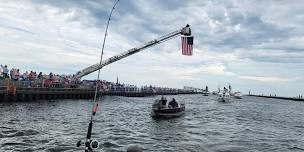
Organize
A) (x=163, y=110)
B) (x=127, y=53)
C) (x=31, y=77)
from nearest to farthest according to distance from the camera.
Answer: (x=163, y=110)
(x=31, y=77)
(x=127, y=53)

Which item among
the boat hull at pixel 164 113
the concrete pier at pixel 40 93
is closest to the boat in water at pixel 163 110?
the boat hull at pixel 164 113

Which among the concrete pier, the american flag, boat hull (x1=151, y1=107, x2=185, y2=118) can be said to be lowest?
boat hull (x1=151, y1=107, x2=185, y2=118)

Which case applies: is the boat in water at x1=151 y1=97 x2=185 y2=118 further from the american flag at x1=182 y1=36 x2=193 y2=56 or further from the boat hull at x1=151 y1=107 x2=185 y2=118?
the american flag at x1=182 y1=36 x2=193 y2=56

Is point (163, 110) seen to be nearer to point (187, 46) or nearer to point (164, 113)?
point (164, 113)

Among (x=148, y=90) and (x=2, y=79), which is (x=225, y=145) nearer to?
(x=2, y=79)

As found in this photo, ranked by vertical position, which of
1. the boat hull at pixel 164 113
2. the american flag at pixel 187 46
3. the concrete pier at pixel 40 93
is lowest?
the boat hull at pixel 164 113

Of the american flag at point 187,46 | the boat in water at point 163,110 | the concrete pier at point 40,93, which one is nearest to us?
the boat in water at point 163,110

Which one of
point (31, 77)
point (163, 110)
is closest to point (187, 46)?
point (163, 110)

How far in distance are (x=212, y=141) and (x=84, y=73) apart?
210 ft

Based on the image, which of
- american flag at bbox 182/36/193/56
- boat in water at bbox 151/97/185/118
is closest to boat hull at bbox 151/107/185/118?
boat in water at bbox 151/97/185/118

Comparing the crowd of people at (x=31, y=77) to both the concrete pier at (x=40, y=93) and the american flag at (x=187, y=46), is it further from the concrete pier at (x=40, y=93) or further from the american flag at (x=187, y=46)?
the american flag at (x=187, y=46)

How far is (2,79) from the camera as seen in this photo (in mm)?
47312

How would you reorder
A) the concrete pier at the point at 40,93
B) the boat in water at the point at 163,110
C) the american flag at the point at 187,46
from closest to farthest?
1. the boat in water at the point at 163,110
2. the american flag at the point at 187,46
3. the concrete pier at the point at 40,93

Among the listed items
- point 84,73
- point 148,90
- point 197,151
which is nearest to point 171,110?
point 197,151
